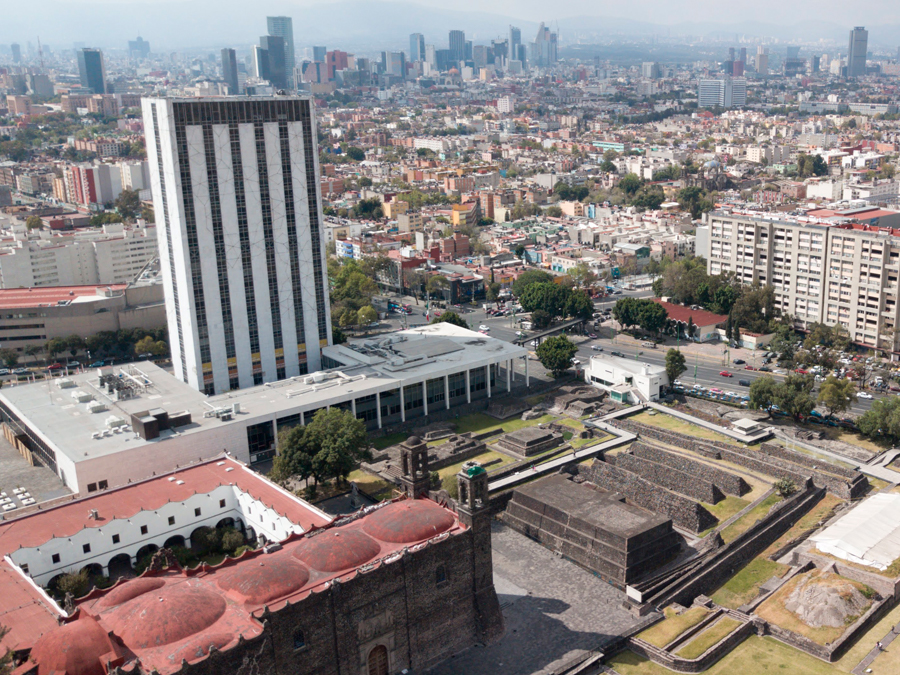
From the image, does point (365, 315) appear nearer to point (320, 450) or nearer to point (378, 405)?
point (378, 405)

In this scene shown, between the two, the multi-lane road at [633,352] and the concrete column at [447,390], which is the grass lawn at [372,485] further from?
the multi-lane road at [633,352]

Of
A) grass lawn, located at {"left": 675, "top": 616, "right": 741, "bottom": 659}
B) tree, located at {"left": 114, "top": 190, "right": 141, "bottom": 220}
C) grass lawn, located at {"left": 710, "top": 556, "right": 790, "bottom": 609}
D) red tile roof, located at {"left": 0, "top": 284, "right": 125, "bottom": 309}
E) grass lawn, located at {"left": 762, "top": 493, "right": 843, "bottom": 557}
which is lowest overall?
grass lawn, located at {"left": 710, "top": 556, "right": 790, "bottom": 609}

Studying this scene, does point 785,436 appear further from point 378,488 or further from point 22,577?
point 22,577

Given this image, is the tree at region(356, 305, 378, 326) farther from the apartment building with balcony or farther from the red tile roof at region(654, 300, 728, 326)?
the apartment building with balcony

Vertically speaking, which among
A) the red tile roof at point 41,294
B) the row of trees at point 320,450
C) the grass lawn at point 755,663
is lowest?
the grass lawn at point 755,663

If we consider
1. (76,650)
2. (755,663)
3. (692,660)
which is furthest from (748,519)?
(76,650)

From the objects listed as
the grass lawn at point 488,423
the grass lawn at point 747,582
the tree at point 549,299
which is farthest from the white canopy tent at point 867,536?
the tree at point 549,299

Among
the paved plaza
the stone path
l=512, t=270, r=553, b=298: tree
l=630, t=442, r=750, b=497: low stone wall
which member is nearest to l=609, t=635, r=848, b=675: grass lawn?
the stone path
